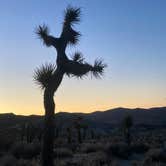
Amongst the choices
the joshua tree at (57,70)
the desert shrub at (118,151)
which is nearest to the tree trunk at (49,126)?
the joshua tree at (57,70)

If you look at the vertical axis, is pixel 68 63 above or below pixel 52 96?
above

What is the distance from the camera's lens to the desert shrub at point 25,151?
2638 cm

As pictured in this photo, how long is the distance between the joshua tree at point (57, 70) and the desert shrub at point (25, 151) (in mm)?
8809

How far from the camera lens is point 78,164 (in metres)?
20.0

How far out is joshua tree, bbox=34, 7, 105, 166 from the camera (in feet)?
57.5

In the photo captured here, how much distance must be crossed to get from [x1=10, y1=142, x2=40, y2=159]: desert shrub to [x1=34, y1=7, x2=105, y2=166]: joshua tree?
8.81 metres

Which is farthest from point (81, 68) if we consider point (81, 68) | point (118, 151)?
point (118, 151)

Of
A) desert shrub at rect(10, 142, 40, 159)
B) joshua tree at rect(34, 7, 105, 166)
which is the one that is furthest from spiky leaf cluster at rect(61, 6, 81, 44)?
desert shrub at rect(10, 142, 40, 159)

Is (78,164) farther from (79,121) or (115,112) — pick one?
(115,112)

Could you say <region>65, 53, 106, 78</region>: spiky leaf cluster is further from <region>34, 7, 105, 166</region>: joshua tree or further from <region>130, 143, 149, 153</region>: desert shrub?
<region>130, 143, 149, 153</region>: desert shrub

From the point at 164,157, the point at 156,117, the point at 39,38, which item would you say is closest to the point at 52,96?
the point at 39,38

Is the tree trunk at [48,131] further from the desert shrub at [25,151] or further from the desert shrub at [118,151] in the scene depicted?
the desert shrub at [118,151]

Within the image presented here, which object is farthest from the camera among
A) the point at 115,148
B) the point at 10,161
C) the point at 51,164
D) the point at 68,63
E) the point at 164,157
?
the point at 115,148

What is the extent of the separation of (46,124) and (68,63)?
3.12 meters
